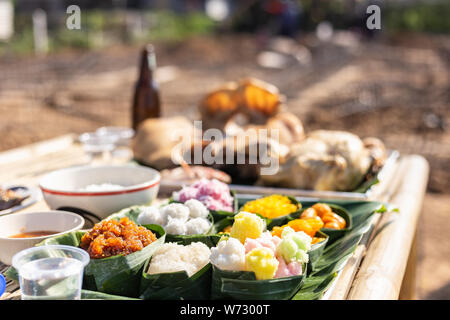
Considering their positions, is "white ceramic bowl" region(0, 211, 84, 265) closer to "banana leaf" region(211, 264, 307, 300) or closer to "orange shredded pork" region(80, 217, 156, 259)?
"orange shredded pork" region(80, 217, 156, 259)

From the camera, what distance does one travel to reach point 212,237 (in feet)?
4.80

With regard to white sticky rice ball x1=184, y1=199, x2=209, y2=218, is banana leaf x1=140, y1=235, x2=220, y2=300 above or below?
below

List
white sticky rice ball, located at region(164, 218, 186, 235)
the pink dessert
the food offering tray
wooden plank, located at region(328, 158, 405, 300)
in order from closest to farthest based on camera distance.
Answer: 1. wooden plank, located at region(328, 158, 405, 300)
2. white sticky rice ball, located at region(164, 218, 186, 235)
3. the pink dessert
4. the food offering tray

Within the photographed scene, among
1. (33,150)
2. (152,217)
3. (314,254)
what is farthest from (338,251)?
(33,150)

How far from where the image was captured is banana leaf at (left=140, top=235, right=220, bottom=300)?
124cm

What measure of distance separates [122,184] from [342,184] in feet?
2.96

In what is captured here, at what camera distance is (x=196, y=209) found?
163 cm

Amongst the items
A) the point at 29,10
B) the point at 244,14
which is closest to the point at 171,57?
the point at 244,14

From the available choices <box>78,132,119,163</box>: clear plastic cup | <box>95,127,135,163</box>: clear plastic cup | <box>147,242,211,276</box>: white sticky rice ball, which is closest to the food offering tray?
<box>78,132,119,163</box>: clear plastic cup

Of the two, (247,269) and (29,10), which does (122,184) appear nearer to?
(247,269)

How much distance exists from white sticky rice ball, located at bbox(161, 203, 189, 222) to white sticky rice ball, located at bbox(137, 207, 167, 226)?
0.07 feet

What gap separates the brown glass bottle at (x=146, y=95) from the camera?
2.95 metres

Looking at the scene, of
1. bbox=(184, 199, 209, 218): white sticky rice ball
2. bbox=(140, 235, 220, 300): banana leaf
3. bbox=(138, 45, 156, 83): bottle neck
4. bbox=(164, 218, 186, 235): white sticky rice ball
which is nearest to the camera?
bbox=(140, 235, 220, 300): banana leaf

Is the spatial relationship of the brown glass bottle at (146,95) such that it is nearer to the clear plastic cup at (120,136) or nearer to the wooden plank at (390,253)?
the clear plastic cup at (120,136)
